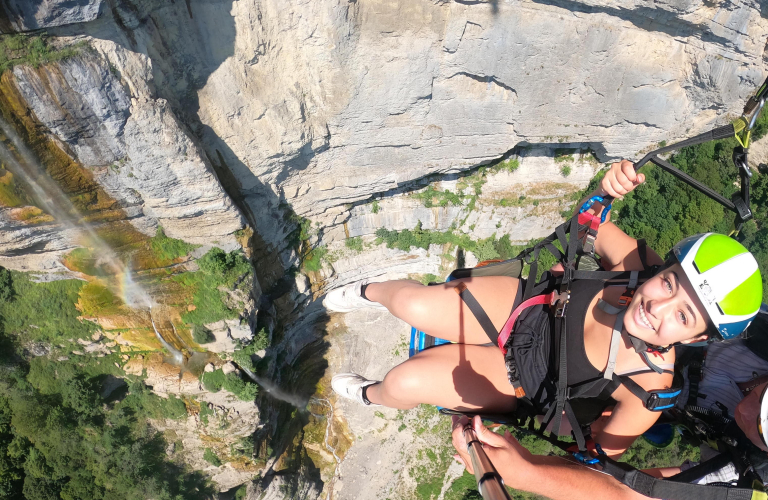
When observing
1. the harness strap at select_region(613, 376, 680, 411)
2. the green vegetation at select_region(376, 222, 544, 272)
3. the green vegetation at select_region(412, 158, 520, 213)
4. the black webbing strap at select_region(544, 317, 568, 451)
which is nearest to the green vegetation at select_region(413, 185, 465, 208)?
the green vegetation at select_region(412, 158, 520, 213)

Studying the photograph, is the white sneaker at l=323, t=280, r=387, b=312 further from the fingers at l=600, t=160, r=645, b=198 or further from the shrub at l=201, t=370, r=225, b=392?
the shrub at l=201, t=370, r=225, b=392

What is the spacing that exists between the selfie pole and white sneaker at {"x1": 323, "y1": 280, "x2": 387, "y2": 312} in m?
2.22

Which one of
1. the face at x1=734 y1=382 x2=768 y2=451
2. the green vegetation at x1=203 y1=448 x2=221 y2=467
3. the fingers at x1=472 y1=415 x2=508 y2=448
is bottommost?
the green vegetation at x1=203 y1=448 x2=221 y2=467

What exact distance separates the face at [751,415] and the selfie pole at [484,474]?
165 cm

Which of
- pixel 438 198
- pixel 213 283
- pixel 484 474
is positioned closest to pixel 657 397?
pixel 484 474

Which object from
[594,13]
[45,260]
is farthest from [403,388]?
[45,260]

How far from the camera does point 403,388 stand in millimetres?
3725

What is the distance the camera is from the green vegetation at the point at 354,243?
32.6 ft

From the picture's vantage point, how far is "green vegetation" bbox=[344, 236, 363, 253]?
9.94 m

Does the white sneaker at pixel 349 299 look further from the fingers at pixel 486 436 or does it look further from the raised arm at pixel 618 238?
the raised arm at pixel 618 238

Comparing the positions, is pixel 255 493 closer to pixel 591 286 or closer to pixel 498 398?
pixel 498 398

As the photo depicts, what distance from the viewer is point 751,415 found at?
8.38ft

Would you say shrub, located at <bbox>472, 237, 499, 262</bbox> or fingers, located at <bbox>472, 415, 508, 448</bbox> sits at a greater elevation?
fingers, located at <bbox>472, 415, 508, 448</bbox>

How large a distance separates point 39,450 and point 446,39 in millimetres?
11779
